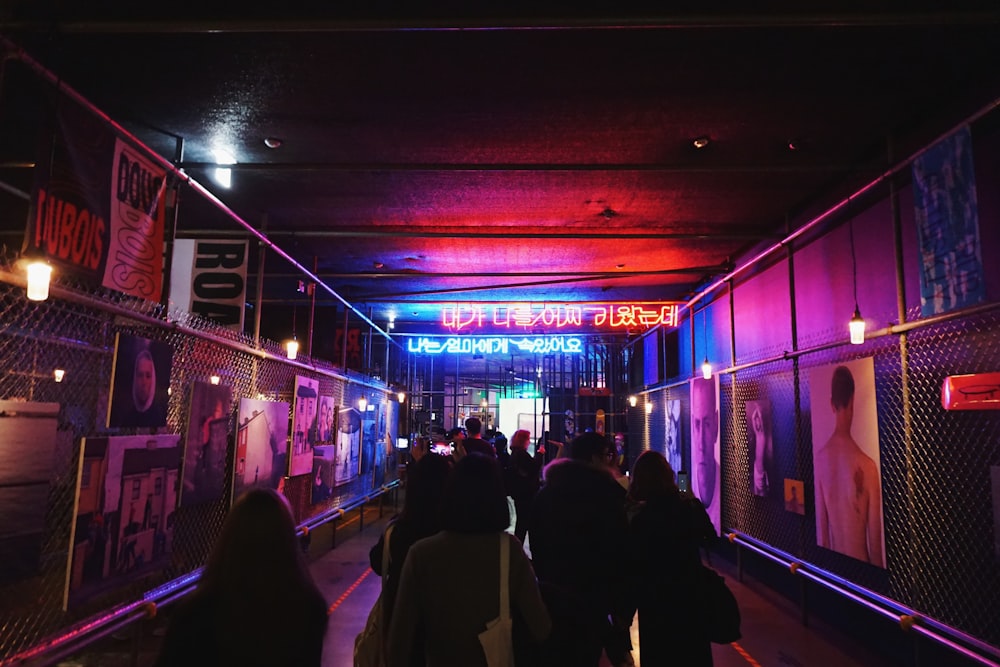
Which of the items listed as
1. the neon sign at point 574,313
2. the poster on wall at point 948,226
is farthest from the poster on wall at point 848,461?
the neon sign at point 574,313

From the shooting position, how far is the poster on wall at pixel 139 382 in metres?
3.96

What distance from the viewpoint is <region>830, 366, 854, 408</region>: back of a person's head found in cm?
580

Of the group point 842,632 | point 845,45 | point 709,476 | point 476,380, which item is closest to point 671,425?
point 709,476

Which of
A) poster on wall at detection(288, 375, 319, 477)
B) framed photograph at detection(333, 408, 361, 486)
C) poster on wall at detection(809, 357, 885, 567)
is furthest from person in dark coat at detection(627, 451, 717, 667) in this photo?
framed photograph at detection(333, 408, 361, 486)

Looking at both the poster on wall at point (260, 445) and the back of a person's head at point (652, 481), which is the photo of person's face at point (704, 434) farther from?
the poster on wall at point (260, 445)

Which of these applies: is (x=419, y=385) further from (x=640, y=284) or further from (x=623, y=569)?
(x=623, y=569)

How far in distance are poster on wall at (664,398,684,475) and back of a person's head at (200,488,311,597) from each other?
9.64 m

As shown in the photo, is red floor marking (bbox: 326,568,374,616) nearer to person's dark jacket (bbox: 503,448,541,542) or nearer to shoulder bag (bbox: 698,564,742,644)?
person's dark jacket (bbox: 503,448,541,542)

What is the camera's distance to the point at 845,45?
431 centimetres

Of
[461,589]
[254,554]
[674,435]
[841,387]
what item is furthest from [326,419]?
[254,554]

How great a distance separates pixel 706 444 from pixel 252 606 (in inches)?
338

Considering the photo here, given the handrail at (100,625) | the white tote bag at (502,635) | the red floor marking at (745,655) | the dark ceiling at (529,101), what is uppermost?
the dark ceiling at (529,101)

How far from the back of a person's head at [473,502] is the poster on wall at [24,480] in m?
2.25

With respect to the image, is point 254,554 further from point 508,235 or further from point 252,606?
point 508,235
